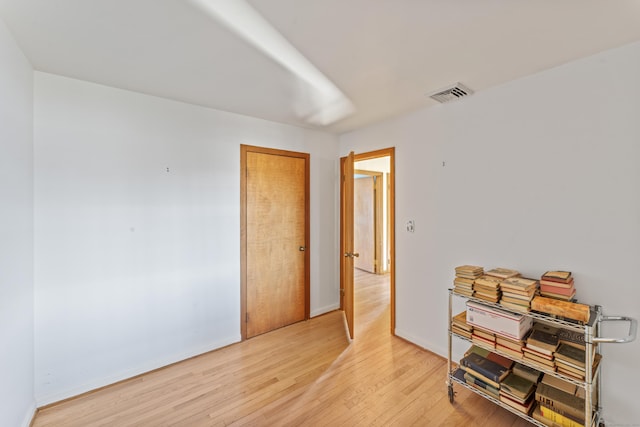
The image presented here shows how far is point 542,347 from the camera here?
63.7 inches

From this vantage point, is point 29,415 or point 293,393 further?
point 293,393

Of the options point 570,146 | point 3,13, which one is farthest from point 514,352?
point 3,13

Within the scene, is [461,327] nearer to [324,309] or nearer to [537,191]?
[537,191]

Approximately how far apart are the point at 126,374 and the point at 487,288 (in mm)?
2944

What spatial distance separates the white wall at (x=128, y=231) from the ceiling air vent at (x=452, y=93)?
1816 mm

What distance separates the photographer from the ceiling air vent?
2.17 metres

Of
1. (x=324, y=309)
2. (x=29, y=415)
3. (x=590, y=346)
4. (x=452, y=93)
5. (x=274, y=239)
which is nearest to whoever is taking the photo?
(x=590, y=346)

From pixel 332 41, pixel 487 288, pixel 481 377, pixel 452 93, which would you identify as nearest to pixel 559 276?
pixel 487 288

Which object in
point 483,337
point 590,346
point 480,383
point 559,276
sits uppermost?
point 559,276

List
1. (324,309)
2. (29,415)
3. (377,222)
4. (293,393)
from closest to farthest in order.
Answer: (29,415) < (293,393) < (324,309) < (377,222)

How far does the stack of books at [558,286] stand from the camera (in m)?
1.65

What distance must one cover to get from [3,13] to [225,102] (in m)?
1.38

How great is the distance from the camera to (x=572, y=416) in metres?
1.54

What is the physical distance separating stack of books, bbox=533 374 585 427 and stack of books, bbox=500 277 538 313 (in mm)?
523
